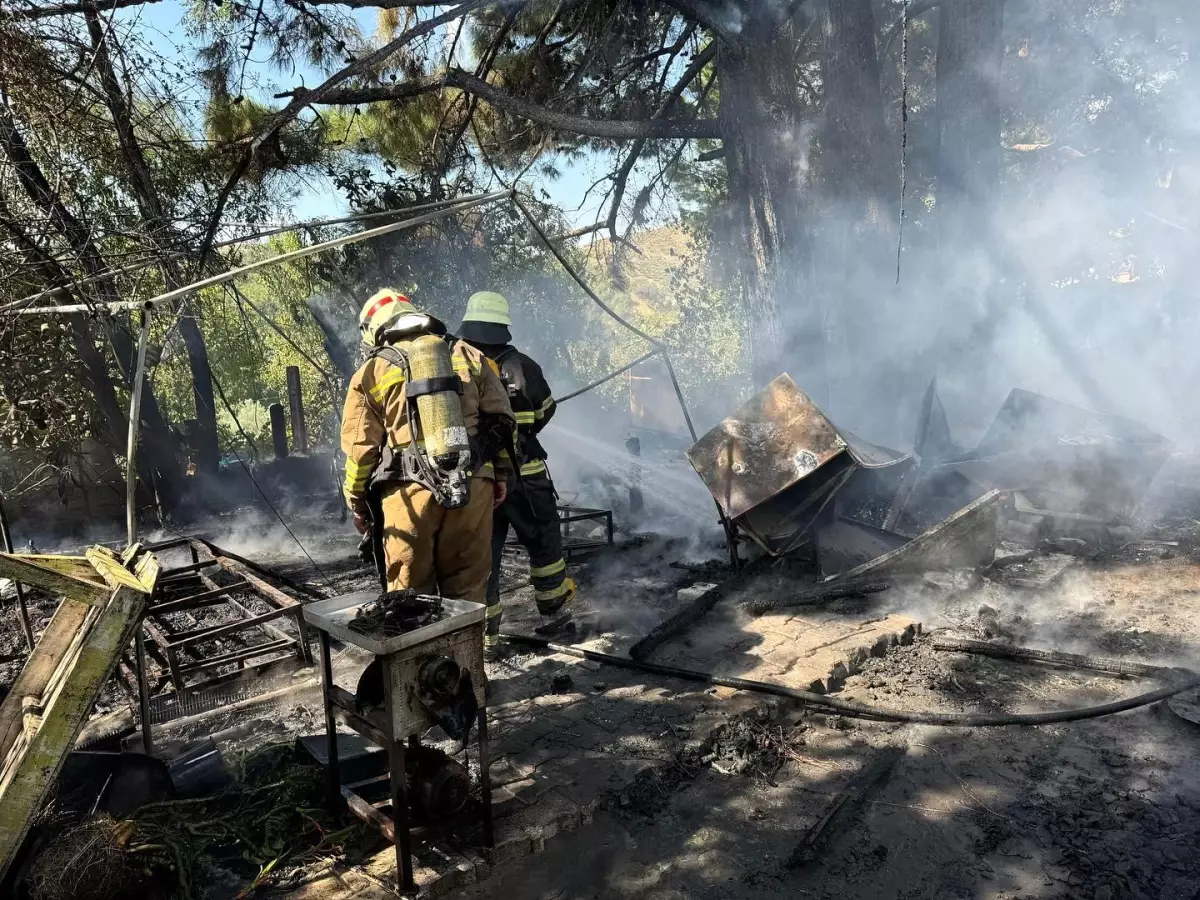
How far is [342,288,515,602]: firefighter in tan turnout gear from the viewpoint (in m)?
3.62

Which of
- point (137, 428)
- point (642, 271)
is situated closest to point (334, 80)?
point (137, 428)

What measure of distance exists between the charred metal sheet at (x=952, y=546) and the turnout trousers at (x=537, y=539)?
2022mm

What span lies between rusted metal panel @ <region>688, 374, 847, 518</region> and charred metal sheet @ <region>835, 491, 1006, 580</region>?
0.79 m

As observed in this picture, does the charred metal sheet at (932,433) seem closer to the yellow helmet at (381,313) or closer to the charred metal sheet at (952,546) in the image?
the charred metal sheet at (952,546)

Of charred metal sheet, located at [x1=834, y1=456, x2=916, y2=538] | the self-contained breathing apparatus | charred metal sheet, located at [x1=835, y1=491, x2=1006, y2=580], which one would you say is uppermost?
the self-contained breathing apparatus

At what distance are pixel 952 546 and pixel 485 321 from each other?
3598 millimetres

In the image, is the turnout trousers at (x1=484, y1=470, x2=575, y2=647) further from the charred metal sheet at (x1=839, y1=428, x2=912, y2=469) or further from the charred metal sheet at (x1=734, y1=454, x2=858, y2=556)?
the charred metal sheet at (x1=839, y1=428, x2=912, y2=469)

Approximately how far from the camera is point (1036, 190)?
12.3 metres

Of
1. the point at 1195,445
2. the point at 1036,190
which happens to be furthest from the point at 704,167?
the point at 1195,445

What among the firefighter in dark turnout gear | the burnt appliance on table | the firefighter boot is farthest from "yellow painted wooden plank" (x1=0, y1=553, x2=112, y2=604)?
the firefighter boot

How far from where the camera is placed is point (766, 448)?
587 cm

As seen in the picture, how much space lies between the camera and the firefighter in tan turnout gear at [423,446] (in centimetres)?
362

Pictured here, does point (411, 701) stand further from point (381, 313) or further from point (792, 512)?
point (792, 512)

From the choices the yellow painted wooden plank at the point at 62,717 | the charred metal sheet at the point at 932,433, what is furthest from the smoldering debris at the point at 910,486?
the yellow painted wooden plank at the point at 62,717
